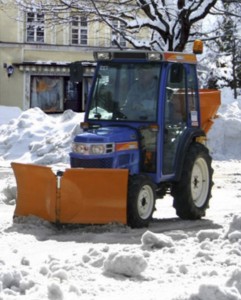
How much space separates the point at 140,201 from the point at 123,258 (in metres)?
2.69

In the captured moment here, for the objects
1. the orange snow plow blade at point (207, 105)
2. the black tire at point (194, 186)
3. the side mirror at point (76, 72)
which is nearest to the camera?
the side mirror at point (76, 72)

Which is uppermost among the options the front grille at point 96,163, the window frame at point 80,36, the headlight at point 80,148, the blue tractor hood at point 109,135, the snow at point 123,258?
the window frame at point 80,36

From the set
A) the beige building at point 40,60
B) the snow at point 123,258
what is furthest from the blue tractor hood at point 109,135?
the beige building at point 40,60

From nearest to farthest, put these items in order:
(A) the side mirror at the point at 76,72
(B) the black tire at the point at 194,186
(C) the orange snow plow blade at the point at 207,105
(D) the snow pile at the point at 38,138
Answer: (A) the side mirror at the point at 76,72 < (B) the black tire at the point at 194,186 < (C) the orange snow plow blade at the point at 207,105 < (D) the snow pile at the point at 38,138

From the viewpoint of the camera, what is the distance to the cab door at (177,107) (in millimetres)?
9211

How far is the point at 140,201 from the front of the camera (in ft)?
28.3

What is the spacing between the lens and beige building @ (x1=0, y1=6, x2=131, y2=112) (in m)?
38.4

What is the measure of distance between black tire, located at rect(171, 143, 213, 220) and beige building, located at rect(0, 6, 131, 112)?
28.4m

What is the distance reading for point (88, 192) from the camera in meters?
8.41

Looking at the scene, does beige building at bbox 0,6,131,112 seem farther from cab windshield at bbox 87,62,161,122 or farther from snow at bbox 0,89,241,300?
cab windshield at bbox 87,62,161,122

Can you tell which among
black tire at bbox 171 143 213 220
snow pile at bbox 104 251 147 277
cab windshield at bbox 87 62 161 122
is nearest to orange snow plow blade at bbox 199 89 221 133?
black tire at bbox 171 143 213 220

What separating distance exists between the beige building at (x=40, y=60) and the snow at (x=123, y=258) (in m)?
28.1

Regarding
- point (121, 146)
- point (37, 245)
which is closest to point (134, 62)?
point (121, 146)

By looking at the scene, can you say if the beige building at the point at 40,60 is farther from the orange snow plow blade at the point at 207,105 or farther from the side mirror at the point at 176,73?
the side mirror at the point at 176,73
